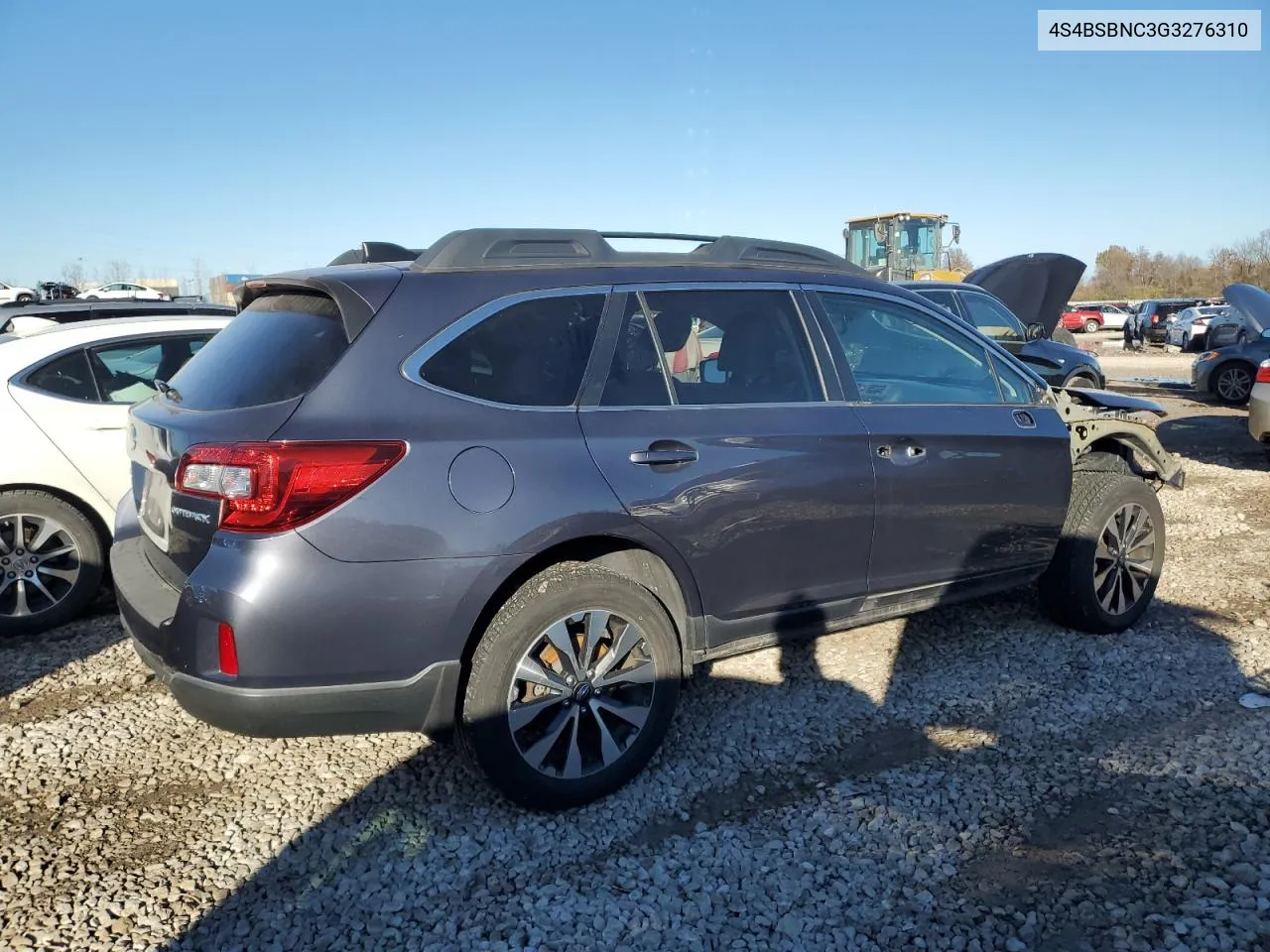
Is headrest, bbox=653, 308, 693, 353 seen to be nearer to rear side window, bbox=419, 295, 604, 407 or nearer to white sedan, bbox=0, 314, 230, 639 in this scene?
rear side window, bbox=419, 295, 604, 407

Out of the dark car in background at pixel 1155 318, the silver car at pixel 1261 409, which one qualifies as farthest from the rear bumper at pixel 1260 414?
the dark car in background at pixel 1155 318

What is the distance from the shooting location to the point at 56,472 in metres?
4.74

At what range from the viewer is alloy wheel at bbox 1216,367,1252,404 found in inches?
578

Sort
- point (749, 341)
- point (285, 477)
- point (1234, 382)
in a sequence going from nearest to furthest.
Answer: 1. point (285, 477)
2. point (749, 341)
3. point (1234, 382)

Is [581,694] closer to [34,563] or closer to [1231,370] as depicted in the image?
[34,563]

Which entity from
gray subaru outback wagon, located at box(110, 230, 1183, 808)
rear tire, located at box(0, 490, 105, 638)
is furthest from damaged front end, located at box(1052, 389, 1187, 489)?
rear tire, located at box(0, 490, 105, 638)

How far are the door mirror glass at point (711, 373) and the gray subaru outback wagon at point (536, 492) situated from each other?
0.04 ft

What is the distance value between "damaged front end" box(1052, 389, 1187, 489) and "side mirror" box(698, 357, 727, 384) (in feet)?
6.75

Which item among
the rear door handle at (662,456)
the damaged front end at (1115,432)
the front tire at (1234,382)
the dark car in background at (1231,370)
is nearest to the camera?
the rear door handle at (662,456)

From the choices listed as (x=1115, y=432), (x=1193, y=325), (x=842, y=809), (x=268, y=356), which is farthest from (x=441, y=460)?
(x=1193, y=325)

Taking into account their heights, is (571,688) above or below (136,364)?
below

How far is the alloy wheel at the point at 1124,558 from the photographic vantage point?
4609mm

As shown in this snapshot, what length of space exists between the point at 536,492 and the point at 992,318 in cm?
939

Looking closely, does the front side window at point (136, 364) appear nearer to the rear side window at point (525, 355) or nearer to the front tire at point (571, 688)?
the rear side window at point (525, 355)
